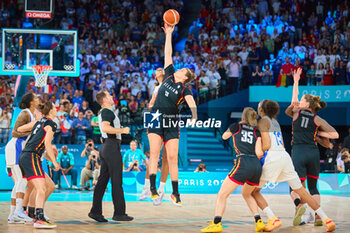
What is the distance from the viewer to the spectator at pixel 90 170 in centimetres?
1622

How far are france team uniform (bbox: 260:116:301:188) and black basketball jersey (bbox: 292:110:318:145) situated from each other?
35.7 inches

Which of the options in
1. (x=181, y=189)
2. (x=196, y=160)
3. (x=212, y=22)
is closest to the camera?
(x=181, y=189)

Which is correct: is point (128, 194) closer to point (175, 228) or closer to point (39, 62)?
point (39, 62)

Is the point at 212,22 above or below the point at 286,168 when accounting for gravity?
above

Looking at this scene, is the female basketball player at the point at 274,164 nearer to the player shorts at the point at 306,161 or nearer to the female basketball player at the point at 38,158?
the player shorts at the point at 306,161

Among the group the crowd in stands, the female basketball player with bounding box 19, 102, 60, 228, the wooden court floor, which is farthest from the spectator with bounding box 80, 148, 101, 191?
the female basketball player with bounding box 19, 102, 60, 228

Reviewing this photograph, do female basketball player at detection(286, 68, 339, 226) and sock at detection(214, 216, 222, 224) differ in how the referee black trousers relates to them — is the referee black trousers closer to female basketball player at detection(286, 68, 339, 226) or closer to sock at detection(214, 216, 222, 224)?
sock at detection(214, 216, 222, 224)

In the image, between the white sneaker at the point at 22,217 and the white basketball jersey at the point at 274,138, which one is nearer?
the white basketball jersey at the point at 274,138

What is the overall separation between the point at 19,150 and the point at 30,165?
813mm

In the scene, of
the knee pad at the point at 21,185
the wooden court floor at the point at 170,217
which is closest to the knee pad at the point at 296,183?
the wooden court floor at the point at 170,217

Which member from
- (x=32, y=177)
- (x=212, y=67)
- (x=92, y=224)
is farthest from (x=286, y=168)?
(x=212, y=67)

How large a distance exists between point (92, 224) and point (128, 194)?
22.3 feet

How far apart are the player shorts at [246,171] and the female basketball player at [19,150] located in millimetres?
3442

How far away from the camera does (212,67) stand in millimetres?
21328
